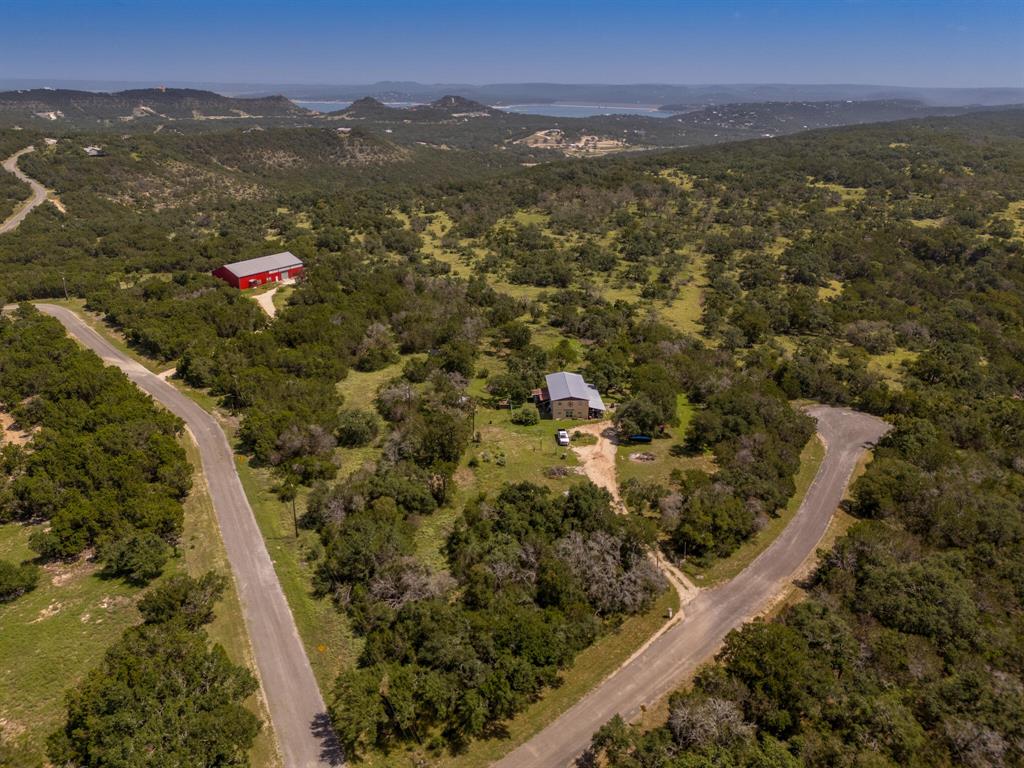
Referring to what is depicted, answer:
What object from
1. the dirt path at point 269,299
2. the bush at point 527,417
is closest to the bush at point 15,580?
the bush at point 527,417

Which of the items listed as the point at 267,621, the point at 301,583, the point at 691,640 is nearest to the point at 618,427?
the point at 691,640

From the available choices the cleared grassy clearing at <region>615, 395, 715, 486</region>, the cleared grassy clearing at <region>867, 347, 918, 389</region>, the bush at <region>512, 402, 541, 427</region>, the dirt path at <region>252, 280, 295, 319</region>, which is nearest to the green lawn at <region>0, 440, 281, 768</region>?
the bush at <region>512, 402, 541, 427</region>

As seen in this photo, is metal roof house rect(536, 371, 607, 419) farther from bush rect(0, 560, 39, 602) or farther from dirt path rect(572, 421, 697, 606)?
bush rect(0, 560, 39, 602)

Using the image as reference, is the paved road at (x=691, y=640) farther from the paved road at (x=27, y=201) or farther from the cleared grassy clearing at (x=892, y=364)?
the paved road at (x=27, y=201)

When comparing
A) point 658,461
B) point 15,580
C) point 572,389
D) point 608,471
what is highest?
point 572,389

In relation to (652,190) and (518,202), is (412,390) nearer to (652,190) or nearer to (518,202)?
(518,202)

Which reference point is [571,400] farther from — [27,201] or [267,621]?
[27,201]
